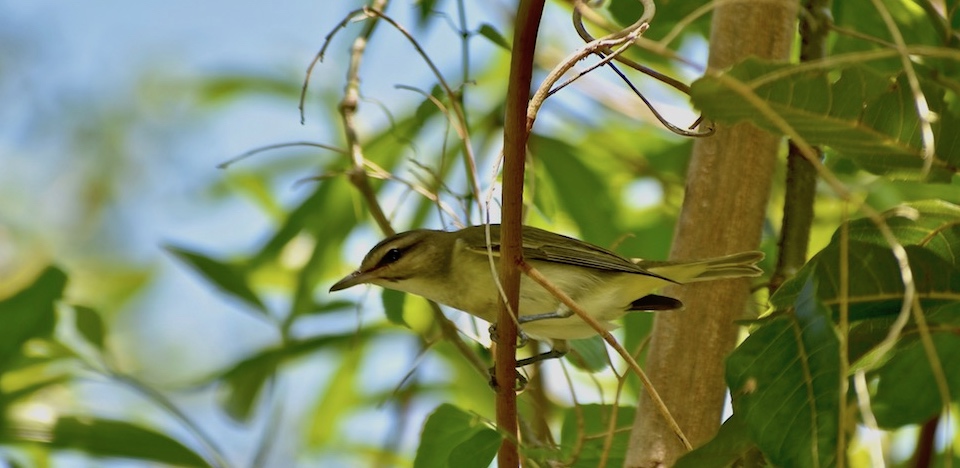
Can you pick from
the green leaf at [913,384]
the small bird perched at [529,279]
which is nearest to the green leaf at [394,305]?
the small bird perched at [529,279]

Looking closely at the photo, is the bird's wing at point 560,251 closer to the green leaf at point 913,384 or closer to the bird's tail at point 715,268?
the bird's tail at point 715,268

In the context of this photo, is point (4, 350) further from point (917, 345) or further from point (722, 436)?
point (917, 345)

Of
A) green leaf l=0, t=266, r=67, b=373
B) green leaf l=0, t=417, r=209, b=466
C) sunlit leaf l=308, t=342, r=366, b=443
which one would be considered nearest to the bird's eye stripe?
green leaf l=0, t=417, r=209, b=466

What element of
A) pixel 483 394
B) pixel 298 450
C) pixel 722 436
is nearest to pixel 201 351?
pixel 298 450

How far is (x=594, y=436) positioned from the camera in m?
1.89

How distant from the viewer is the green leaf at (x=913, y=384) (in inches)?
57.9

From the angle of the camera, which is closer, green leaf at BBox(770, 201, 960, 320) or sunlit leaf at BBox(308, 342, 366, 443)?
green leaf at BBox(770, 201, 960, 320)

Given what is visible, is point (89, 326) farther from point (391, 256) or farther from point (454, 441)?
point (454, 441)

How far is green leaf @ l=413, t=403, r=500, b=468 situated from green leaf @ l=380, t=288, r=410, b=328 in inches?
23.2

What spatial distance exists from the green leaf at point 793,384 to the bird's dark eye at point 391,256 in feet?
4.67

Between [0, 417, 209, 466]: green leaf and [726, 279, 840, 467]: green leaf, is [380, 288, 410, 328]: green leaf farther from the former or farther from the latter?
[726, 279, 840, 467]: green leaf

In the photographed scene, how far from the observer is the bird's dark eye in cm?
277

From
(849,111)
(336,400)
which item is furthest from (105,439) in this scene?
(849,111)

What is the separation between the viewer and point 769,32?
84.0 inches
